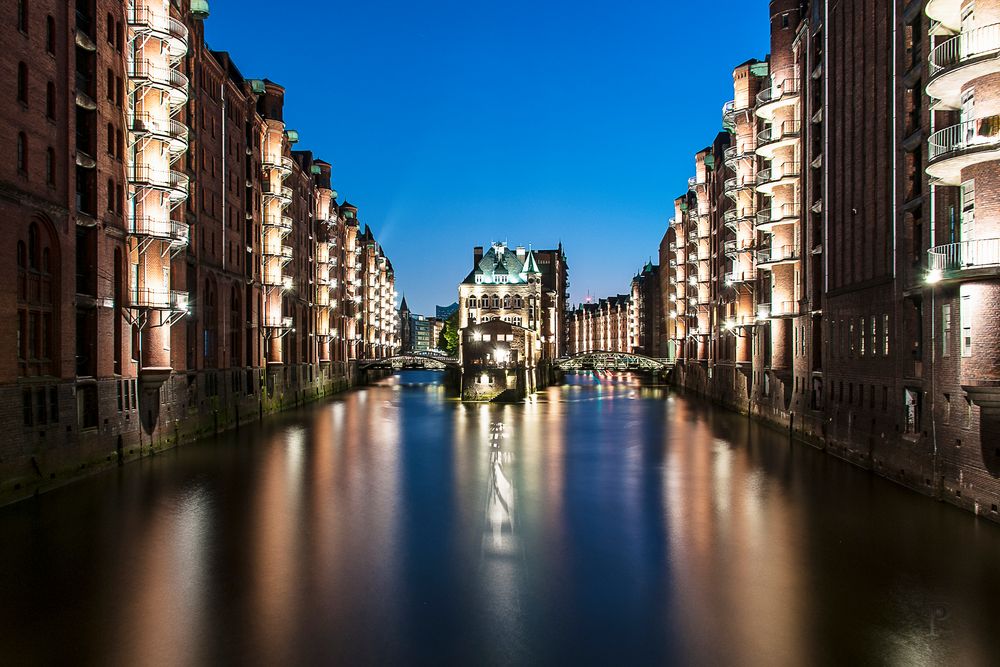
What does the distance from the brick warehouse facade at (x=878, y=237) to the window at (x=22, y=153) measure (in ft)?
96.1

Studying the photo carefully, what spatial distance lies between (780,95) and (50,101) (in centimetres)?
3770

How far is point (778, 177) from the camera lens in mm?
45312

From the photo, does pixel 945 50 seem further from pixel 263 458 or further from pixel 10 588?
pixel 263 458

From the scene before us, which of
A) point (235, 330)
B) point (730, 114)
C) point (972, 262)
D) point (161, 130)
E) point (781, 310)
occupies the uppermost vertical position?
point (730, 114)

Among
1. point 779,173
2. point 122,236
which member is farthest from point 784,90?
point 122,236

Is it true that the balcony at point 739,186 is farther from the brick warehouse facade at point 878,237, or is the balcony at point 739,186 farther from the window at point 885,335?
the window at point 885,335

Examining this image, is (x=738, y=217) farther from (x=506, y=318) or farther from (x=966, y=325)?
(x=506, y=318)

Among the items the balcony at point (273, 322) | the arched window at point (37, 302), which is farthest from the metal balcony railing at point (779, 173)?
the arched window at point (37, 302)

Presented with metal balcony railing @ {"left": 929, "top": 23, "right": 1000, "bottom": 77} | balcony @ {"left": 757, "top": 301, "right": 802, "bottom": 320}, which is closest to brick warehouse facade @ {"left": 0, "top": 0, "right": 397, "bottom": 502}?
metal balcony railing @ {"left": 929, "top": 23, "right": 1000, "bottom": 77}

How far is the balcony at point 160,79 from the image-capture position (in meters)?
34.2

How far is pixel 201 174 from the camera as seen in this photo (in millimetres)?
45406

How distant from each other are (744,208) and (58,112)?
1743 inches

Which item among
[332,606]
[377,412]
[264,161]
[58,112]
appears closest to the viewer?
[332,606]

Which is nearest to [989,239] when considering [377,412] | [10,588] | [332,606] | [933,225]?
[933,225]
